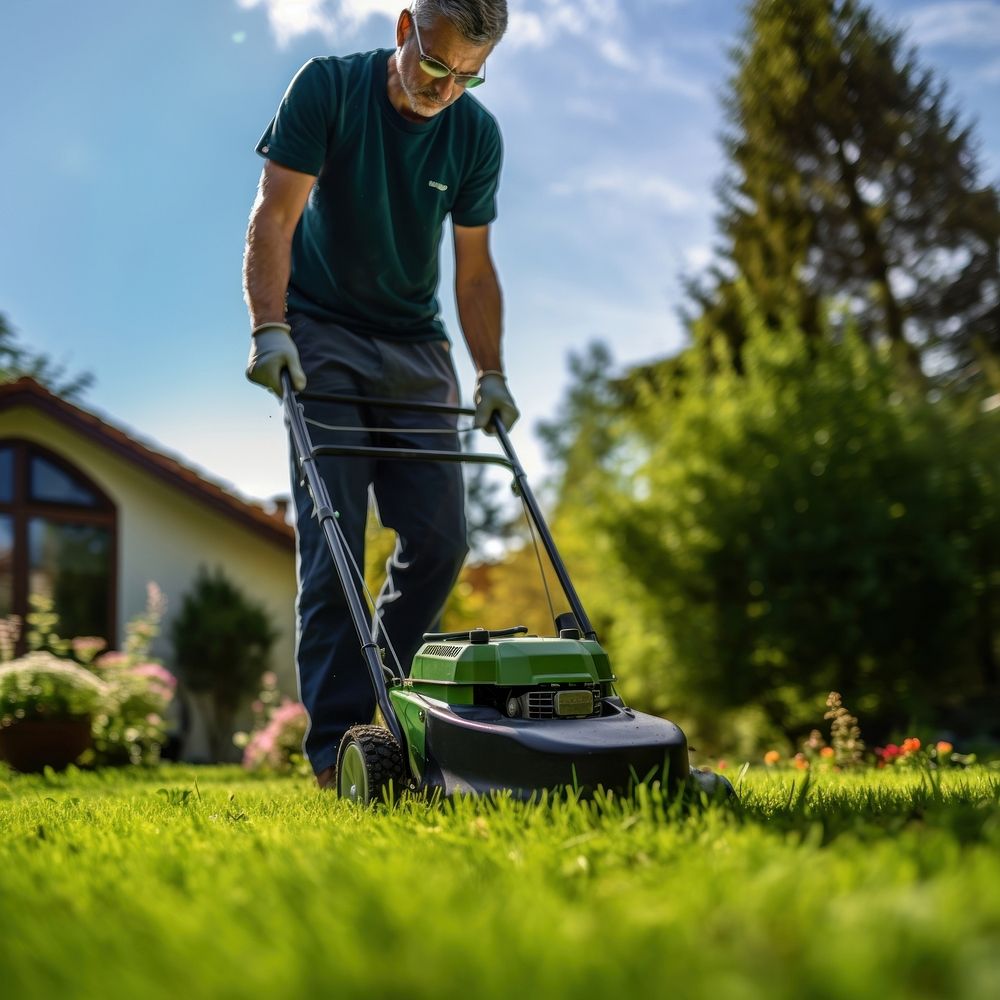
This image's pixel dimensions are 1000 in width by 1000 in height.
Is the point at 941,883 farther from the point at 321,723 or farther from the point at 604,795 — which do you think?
the point at 321,723

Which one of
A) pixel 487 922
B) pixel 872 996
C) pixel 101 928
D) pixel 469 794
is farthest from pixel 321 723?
pixel 872 996

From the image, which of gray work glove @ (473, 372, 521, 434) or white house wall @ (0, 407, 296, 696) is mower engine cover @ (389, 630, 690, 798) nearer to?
gray work glove @ (473, 372, 521, 434)

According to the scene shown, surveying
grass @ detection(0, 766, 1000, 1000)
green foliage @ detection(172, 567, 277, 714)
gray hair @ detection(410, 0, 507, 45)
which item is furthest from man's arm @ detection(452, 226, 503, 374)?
green foliage @ detection(172, 567, 277, 714)

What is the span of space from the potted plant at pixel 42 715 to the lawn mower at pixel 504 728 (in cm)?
415

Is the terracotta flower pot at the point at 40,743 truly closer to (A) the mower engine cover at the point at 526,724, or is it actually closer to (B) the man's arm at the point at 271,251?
(B) the man's arm at the point at 271,251

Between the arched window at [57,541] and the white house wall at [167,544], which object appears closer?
the arched window at [57,541]

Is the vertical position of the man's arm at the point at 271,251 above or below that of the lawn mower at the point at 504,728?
above

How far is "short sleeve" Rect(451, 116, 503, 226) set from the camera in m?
3.85

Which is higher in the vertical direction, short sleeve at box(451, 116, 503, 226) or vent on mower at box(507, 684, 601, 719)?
short sleeve at box(451, 116, 503, 226)

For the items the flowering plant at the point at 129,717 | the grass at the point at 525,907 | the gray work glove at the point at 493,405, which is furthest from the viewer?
the flowering plant at the point at 129,717

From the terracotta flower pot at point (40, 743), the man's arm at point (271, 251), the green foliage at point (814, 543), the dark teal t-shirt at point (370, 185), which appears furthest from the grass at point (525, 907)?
the green foliage at point (814, 543)

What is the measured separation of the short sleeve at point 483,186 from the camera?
3.85 m

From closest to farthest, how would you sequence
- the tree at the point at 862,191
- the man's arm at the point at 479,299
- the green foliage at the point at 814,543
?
the man's arm at the point at 479,299
the green foliage at the point at 814,543
the tree at the point at 862,191

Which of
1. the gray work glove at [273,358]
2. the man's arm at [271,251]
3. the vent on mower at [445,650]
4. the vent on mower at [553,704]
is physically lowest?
the vent on mower at [553,704]
